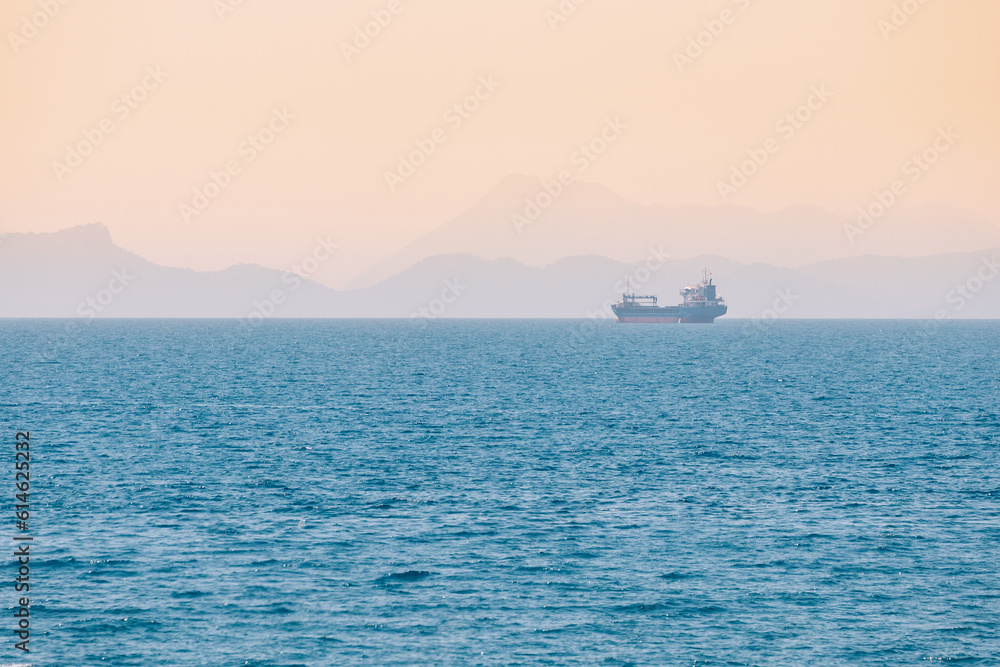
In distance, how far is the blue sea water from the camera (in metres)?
30.8

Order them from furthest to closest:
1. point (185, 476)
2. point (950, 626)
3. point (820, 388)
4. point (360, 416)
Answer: point (820, 388) < point (360, 416) < point (185, 476) < point (950, 626)

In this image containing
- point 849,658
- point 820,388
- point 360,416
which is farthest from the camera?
point 820,388

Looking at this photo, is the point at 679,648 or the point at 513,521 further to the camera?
the point at 513,521

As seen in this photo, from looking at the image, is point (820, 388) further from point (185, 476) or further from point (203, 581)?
point (203, 581)

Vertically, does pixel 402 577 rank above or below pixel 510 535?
below

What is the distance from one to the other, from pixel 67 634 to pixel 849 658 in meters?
24.8

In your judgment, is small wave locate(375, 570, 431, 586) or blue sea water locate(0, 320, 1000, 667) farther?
small wave locate(375, 570, 431, 586)

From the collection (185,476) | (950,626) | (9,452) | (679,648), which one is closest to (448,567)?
(679,648)

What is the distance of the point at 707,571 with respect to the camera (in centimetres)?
3716

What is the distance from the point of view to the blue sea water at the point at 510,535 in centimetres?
3084

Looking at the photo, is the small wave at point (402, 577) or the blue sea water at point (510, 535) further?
the small wave at point (402, 577)

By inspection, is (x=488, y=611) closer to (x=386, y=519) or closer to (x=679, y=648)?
(x=679, y=648)

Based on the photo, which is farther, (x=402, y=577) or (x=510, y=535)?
(x=510, y=535)

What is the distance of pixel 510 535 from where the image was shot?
42.0 meters
